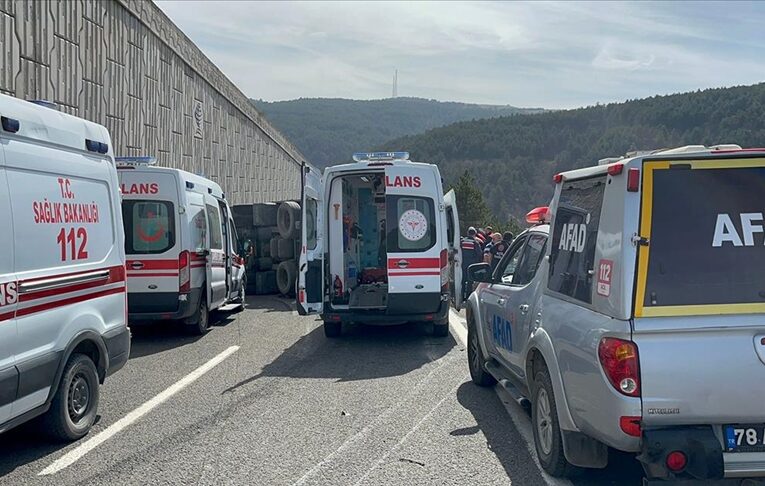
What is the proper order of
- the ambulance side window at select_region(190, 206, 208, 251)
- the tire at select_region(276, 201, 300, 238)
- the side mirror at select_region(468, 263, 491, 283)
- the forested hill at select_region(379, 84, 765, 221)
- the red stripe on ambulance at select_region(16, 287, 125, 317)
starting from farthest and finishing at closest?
the forested hill at select_region(379, 84, 765, 221)
the tire at select_region(276, 201, 300, 238)
the ambulance side window at select_region(190, 206, 208, 251)
the side mirror at select_region(468, 263, 491, 283)
the red stripe on ambulance at select_region(16, 287, 125, 317)

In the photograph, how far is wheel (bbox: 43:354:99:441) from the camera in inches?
214

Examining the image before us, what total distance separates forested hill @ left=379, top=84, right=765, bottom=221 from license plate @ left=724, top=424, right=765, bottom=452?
5415 centimetres

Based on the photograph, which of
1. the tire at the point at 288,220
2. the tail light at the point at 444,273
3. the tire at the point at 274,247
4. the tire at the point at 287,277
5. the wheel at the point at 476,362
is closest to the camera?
the wheel at the point at 476,362

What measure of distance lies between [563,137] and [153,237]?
93.5 meters

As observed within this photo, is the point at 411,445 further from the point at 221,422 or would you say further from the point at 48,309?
the point at 48,309

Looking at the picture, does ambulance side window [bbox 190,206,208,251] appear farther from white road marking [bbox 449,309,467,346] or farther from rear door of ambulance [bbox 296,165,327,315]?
white road marking [bbox 449,309,467,346]

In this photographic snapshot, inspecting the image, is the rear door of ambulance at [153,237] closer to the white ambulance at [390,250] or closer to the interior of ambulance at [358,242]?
the white ambulance at [390,250]

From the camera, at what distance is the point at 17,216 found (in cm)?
480

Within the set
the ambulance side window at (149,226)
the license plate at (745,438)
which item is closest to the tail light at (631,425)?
the license plate at (745,438)

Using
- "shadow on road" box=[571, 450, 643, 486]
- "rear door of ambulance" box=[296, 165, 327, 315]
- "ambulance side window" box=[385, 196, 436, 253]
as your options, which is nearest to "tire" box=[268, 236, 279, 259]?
"rear door of ambulance" box=[296, 165, 327, 315]

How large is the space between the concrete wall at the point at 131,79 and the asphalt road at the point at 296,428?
5484 millimetres

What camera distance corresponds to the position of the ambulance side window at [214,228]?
1166 cm

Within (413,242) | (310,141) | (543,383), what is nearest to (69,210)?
(543,383)

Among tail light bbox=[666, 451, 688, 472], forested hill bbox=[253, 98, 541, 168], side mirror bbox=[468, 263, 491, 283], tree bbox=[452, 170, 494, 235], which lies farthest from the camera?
forested hill bbox=[253, 98, 541, 168]
